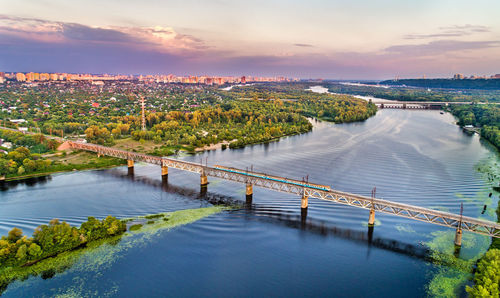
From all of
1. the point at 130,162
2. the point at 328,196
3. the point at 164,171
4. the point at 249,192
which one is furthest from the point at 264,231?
the point at 130,162

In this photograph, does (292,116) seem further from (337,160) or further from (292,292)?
(292,292)

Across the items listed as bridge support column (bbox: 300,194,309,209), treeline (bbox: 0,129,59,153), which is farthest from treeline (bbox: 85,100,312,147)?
bridge support column (bbox: 300,194,309,209)

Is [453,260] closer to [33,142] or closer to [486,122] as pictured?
[33,142]

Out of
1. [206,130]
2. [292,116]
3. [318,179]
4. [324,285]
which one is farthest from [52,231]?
[292,116]

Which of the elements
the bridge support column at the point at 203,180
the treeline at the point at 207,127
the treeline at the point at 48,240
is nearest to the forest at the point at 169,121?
the treeline at the point at 207,127

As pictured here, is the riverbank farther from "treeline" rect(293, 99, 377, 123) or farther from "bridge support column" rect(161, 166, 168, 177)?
"treeline" rect(293, 99, 377, 123)

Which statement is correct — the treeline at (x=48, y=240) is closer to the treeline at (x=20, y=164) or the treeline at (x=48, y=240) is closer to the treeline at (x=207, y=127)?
the treeline at (x=20, y=164)
